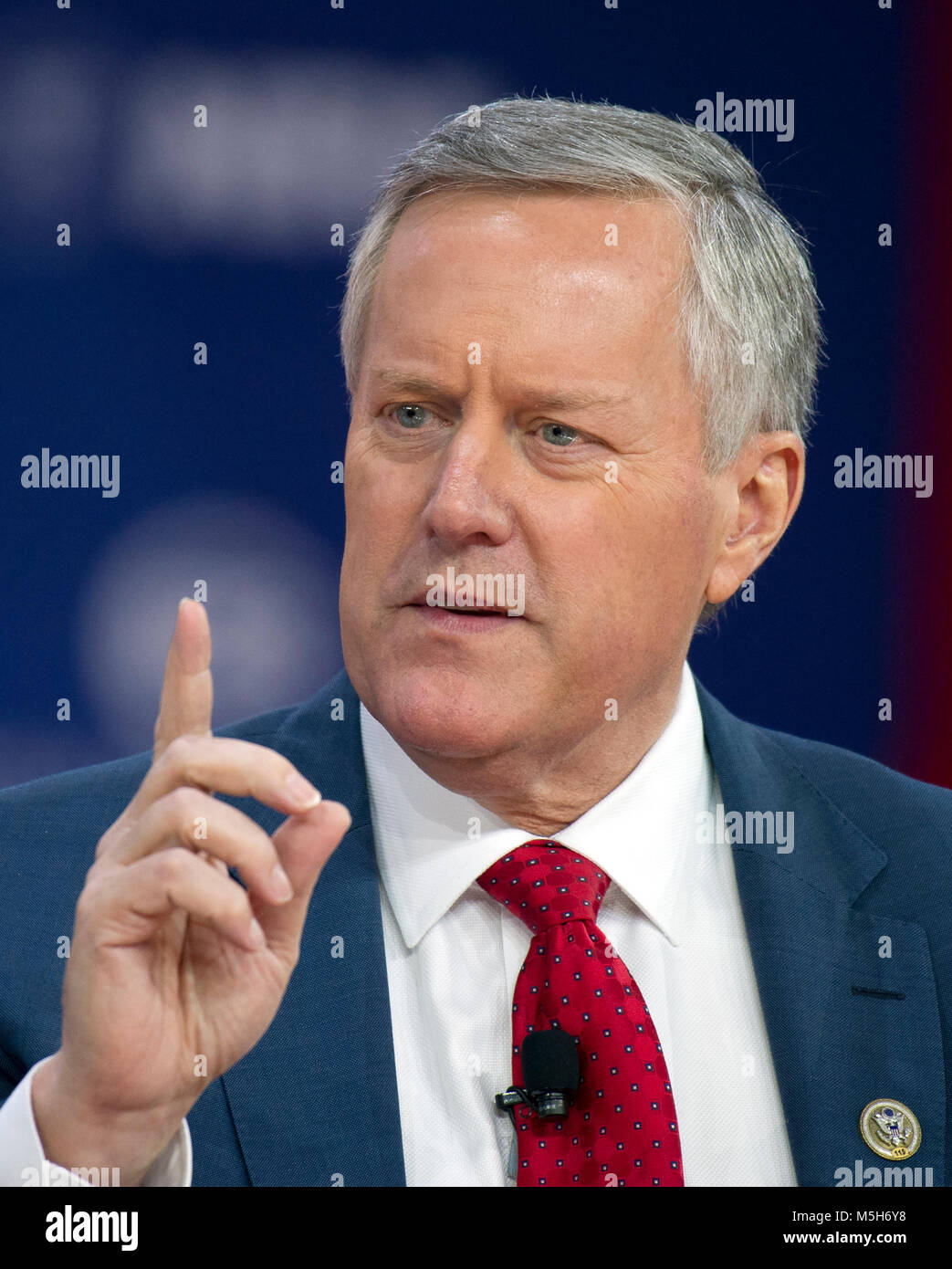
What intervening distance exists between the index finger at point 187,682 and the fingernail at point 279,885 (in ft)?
0.53

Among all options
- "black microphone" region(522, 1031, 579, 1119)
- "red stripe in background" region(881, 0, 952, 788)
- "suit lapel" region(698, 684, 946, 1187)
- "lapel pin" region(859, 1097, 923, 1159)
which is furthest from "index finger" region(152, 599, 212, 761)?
"red stripe in background" region(881, 0, 952, 788)

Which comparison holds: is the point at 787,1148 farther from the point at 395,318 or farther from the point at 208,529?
the point at 208,529

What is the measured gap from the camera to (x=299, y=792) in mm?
1332

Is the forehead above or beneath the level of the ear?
above

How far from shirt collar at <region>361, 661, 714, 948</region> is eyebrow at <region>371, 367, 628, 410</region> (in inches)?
19.1

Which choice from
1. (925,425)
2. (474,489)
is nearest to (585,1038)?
(474,489)

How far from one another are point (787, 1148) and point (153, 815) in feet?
3.19

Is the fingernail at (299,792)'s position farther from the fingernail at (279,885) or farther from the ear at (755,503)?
the ear at (755,503)

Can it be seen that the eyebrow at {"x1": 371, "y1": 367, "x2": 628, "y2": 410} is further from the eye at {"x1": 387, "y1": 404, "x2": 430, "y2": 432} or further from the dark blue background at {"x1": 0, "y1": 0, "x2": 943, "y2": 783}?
the dark blue background at {"x1": 0, "y1": 0, "x2": 943, "y2": 783}

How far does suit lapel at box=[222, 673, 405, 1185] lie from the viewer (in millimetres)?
1675

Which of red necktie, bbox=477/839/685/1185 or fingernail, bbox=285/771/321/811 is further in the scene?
red necktie, bbox=477/839/685/1185

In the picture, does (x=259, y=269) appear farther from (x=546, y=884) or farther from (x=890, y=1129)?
(x=890, y=1129)

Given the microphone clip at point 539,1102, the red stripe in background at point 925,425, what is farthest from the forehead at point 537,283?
the red stripe in background at point 925,425

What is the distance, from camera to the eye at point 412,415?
190 cm
